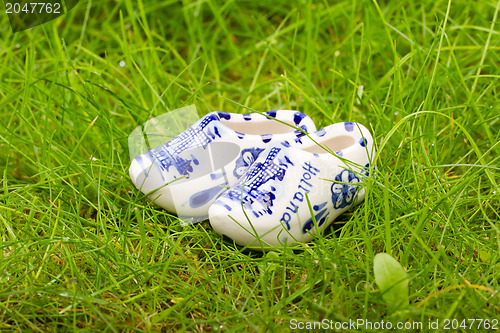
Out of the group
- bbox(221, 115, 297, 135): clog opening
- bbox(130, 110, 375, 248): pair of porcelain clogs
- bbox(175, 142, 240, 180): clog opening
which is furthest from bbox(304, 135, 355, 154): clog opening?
bbox(175, 142, 240, 180): clog opening

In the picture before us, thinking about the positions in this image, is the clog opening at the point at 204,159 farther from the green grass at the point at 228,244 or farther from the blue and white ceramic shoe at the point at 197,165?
the green grass at the point at 228,244

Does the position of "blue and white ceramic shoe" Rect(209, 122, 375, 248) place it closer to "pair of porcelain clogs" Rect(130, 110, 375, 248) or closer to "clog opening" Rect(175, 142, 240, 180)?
"pair of porcelain clogs" Rect(130, 110, 375, 248)

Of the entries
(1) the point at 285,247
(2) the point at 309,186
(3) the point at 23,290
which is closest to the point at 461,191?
(2) the point at 309,186

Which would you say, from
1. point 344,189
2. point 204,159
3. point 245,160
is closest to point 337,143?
point 344,189

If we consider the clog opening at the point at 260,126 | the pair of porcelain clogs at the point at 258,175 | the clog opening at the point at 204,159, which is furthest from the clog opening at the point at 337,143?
the clog opening at the point at 204,159

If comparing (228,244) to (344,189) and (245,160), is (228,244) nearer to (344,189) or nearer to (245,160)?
(245,160)

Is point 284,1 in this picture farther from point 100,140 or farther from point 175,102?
point 100,140

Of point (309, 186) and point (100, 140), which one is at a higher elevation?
point (100, 140)
